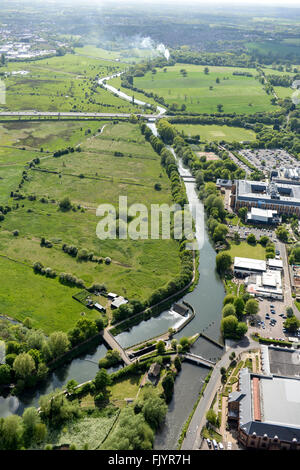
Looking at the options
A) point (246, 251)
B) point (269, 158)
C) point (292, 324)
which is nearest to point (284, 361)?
point (292, 324)

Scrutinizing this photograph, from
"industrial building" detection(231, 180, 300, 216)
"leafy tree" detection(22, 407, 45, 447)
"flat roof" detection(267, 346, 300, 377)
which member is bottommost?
"leafy tree" detection(22, 407, 45, 447)

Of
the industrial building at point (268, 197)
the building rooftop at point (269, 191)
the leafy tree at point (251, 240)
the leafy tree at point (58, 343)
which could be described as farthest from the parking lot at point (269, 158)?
the leafy tree at point (58, 343)

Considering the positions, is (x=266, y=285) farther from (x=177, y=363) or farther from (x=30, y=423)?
(x=30, y=423)

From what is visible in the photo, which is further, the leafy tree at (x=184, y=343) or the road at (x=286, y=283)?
the road at (x=286, y=283)

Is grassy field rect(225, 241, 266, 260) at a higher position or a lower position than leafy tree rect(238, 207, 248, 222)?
lower

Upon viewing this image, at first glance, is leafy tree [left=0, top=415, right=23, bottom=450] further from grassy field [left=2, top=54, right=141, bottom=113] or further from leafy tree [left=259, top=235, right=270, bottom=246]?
grassy field [left=2, top=54, right=141, bottom=113]

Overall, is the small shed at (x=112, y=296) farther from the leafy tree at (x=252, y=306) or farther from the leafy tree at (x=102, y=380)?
the leafy tree at (x=252, y=306)

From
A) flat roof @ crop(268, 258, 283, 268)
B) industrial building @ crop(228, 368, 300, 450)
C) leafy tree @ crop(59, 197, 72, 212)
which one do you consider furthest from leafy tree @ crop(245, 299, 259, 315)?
leafy tree @ crop(59, 197, 72, 212)

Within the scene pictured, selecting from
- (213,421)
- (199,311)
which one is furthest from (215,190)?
(213,421)

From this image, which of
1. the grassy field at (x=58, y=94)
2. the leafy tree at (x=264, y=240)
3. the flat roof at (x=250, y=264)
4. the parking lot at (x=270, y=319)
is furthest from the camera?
the grassy field at (x=58, y=94)
